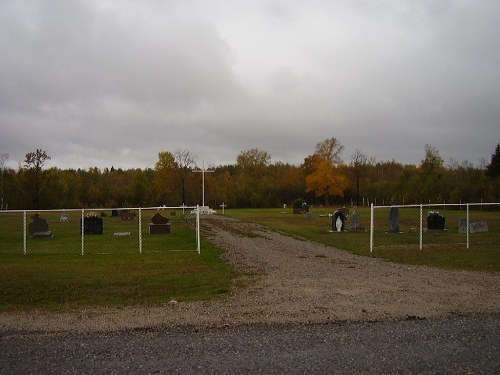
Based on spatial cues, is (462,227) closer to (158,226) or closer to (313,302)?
(158,226)

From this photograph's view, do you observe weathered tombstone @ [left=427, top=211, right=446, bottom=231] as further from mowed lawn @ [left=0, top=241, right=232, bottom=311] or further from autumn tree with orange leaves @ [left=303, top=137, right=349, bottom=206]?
autumn tree with orange leaves @ [left=303, top=137, right=349, bottom=206]

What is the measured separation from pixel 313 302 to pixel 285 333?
85.2 inches

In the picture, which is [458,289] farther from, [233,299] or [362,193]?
[362,193]

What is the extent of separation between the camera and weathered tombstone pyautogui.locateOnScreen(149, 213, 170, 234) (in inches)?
1067

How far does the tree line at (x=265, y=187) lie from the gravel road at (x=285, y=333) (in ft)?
169

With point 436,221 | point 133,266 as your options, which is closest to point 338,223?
point 436,221

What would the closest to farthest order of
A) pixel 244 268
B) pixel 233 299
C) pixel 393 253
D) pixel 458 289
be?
pixel 233 299
pixel 458 289
pixel 244 268
pixel 393 253

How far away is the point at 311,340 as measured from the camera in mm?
6043

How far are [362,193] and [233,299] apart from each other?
3451 inches

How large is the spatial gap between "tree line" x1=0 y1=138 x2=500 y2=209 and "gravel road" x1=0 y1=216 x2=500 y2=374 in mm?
51375

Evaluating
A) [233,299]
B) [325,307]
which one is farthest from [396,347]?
[233,299]

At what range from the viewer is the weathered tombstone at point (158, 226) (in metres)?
27.1

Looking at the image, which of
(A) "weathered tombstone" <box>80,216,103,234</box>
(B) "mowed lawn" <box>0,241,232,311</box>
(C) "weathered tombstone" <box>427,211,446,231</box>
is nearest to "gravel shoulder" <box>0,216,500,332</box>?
(B) "mowed lawn" <box>0,241,232,311</box>

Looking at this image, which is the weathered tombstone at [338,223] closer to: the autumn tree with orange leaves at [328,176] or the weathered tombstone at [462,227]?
the weathered tombstone at [462,227]
